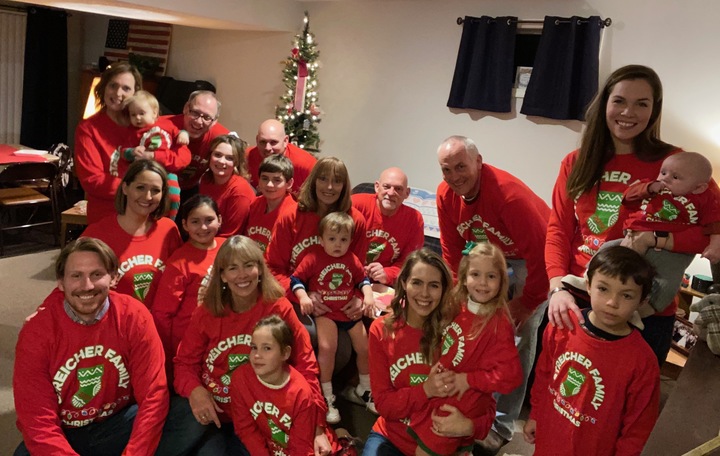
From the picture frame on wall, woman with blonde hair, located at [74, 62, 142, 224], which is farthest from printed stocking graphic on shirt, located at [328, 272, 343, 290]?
the picture frame on wall

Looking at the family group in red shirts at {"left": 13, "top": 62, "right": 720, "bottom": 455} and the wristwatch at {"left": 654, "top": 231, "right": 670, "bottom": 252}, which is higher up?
the wristwatch at {"left": 654, "top": 231, "right": 670, "bottom": 252}

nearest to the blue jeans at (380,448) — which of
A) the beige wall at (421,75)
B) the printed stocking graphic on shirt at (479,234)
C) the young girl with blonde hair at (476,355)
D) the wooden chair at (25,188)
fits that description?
the young girl with blonde hair at (476,355)

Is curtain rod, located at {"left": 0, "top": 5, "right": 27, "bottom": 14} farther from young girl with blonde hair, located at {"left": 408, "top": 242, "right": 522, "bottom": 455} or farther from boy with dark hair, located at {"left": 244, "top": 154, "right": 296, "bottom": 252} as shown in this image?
young girl with blonde hair, located at {"left": 408, "top": 242, "right": 522, "bottom": 455}

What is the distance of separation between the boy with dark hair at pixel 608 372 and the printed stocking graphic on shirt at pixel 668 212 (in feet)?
0.57

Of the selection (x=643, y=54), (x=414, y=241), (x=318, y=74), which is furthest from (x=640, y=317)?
(x=318, y=74)

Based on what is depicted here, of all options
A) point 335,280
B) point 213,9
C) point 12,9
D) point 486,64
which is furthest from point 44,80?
point 335,280

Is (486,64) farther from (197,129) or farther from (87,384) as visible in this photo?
(87,384)

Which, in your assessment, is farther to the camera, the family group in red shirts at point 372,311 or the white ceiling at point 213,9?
the white ceiling at point 213,9

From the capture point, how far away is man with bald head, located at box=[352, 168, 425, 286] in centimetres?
340

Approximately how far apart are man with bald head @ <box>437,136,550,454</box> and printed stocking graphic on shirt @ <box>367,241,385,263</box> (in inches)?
30.7

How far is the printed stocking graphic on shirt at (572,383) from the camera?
6.19 ft

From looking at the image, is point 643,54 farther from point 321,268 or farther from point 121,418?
point 121,418

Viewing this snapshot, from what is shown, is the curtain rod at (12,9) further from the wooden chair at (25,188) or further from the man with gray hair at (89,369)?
the man with gray hair at (89,369)

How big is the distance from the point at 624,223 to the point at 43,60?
7.38 m
